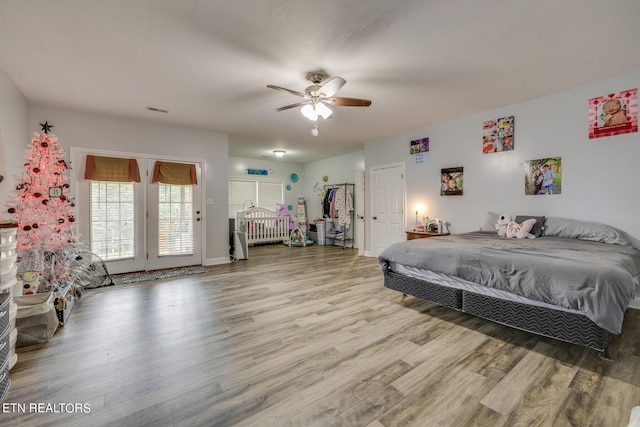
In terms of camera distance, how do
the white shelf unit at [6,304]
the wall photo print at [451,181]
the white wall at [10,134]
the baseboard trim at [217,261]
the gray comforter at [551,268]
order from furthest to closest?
the baseboard trim at [217,261], the wall photo print at [451,181], the white wall at [10,134], the gray comforter at [551,268], the white shelf unit at [6,304]

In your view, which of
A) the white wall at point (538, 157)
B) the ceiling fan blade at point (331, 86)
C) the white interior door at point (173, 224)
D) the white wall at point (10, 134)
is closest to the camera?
the ceiling fan blade at point (331, 86)

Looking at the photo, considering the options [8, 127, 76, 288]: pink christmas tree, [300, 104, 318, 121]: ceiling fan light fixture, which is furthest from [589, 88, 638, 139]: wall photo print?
[8, 127, 76, 288]: pink christmas tree

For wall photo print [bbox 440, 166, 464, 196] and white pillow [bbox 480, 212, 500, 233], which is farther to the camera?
wall photo print [bbox 440, 166, 464, 196]

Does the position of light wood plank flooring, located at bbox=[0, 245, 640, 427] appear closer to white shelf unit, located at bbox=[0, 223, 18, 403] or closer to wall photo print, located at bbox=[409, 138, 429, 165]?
white shelf unit, located at bbox=[0, 223, 18, 403]

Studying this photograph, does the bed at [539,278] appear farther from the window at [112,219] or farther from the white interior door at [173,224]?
the window at [112,219]

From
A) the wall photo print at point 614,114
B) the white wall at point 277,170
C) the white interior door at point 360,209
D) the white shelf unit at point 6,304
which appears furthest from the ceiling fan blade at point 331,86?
the white wall at point 277,170

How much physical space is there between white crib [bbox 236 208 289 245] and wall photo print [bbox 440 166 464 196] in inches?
181

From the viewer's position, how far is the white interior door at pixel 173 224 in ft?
15.5

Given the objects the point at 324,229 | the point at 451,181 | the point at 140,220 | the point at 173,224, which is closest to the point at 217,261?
the point at 173,224

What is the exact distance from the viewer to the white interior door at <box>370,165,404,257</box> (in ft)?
18.0

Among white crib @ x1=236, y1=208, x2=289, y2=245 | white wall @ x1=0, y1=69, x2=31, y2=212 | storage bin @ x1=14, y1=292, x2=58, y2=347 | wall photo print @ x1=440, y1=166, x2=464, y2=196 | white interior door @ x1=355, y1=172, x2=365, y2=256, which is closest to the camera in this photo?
storage bin @ x1=14, y1=292, x2=58, y2=347

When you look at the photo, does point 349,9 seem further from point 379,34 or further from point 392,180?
point 392,180

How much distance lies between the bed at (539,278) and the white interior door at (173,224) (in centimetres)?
367

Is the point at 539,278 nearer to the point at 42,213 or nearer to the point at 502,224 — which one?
the point at 502,224
